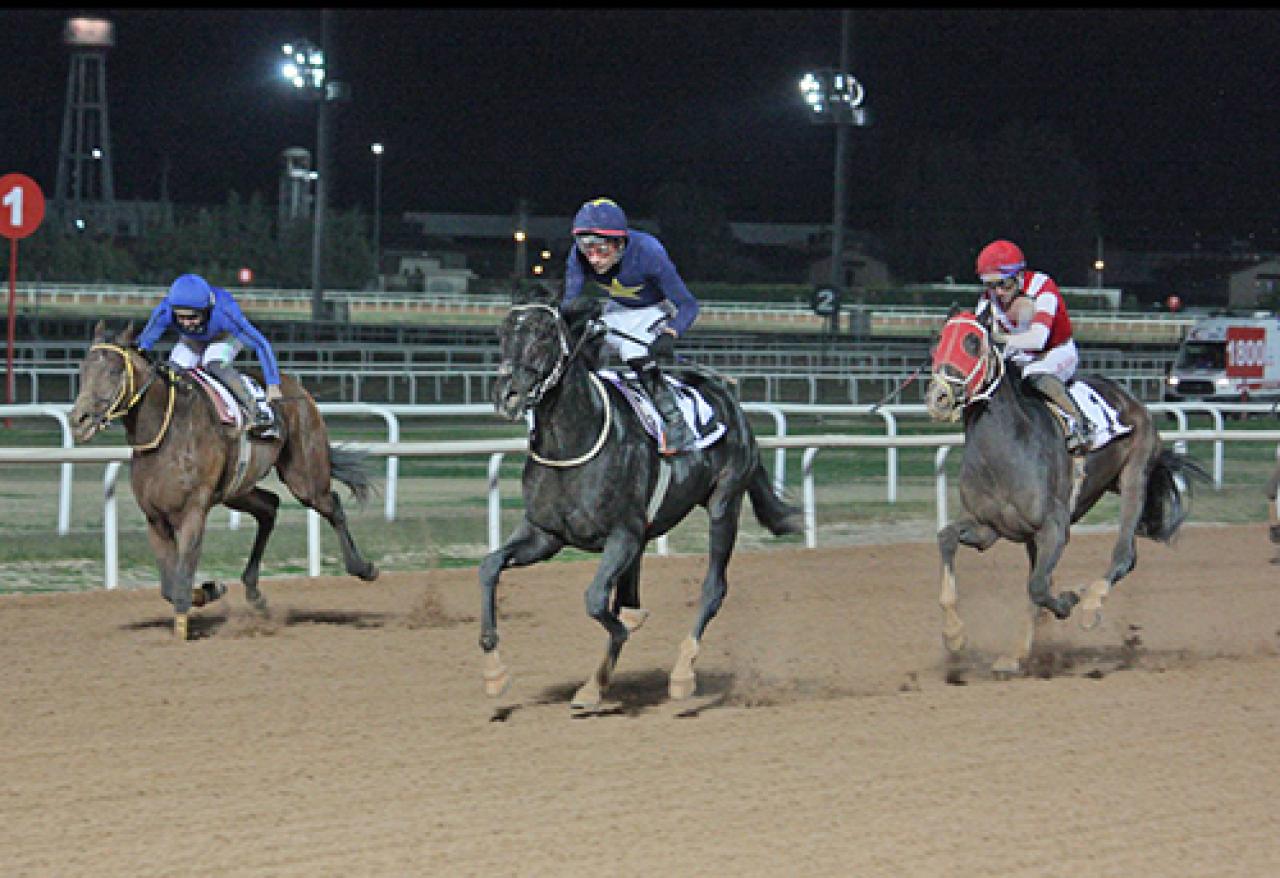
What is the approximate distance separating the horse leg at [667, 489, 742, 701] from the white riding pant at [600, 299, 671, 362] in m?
0.71

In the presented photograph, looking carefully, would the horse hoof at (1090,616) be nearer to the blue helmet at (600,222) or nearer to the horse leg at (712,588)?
the horse leg at (712,588)

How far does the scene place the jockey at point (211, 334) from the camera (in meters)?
8.21

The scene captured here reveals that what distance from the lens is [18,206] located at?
1593 cm

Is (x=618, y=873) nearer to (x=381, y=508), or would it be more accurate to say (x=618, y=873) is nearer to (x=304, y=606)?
(x=304, y=606)

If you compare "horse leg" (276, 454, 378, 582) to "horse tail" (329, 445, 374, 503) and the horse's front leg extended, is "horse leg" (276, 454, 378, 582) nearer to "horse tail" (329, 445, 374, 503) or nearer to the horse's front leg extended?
"horse tail" (329, 445, 374, 503)

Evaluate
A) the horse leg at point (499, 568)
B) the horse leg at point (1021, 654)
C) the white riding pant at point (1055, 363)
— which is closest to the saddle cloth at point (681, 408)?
the horse leg at point (499, 568)

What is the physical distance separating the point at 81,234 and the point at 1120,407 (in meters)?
61.4

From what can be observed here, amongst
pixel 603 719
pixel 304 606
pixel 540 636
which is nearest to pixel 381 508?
pixel 304 606

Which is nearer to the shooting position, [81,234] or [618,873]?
[618,873]

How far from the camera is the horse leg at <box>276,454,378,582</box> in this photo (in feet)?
29.9

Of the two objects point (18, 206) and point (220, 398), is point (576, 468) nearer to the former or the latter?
point (220, 398)

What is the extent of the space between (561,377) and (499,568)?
71cm

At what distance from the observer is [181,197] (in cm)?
9119

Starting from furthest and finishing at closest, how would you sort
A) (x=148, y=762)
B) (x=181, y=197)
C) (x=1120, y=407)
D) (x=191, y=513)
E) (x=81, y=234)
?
(x=181, y=197), (x=81, y=234), (x=1120, y=407), (x=191, y=513), (x=148, y=762)
